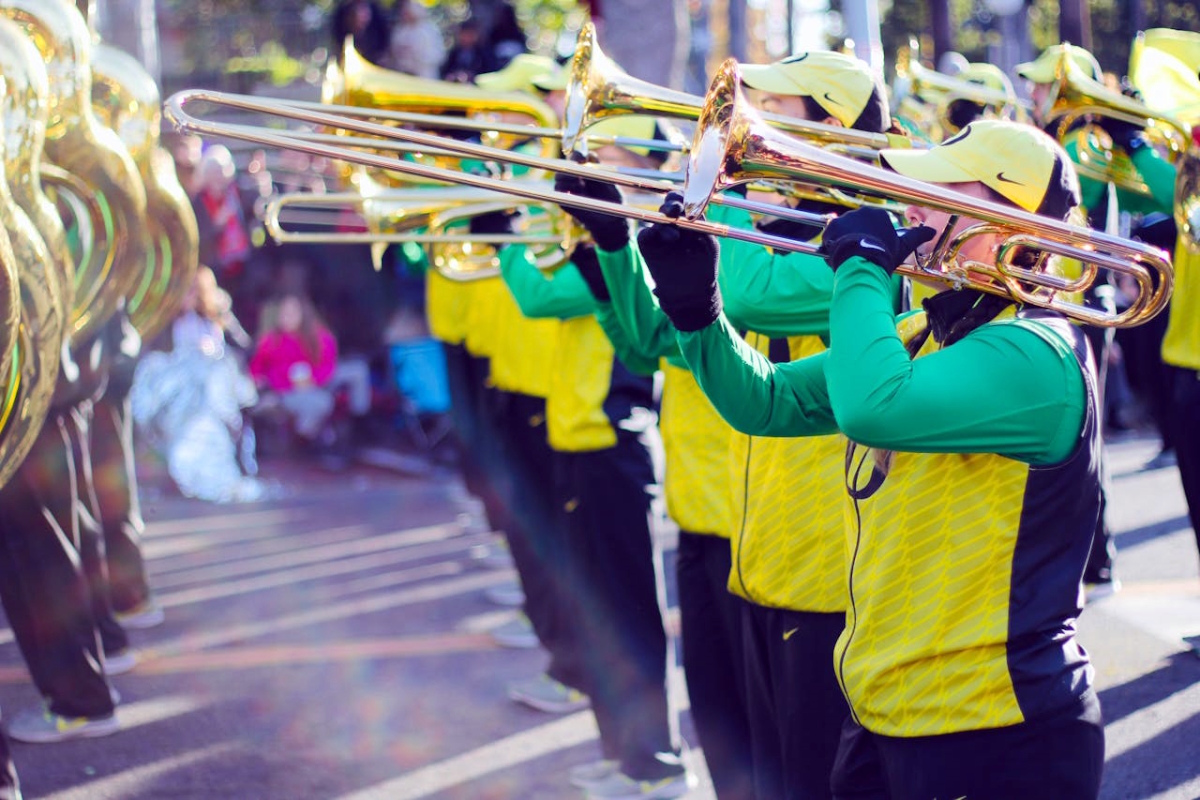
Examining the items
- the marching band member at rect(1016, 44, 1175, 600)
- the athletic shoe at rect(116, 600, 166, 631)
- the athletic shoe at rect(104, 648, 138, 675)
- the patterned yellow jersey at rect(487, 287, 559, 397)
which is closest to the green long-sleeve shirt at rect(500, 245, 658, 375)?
the patterned yellow jersey at rect(487, 287, 559, 397)

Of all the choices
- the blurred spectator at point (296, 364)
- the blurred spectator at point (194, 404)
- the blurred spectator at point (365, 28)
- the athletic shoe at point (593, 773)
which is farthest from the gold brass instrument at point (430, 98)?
the blurred spectator at point (365, 28)

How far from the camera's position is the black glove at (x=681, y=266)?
2422 mm

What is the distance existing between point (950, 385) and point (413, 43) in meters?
10.2

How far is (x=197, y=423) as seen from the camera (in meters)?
9.16

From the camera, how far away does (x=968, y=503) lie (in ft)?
7.71

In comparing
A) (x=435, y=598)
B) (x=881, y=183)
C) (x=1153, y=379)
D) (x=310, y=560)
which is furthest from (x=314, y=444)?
(x=881, y=183)

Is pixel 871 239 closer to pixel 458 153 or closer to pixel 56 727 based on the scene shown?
pixel 458 153

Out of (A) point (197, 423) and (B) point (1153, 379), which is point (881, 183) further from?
(A) point (197, 423)

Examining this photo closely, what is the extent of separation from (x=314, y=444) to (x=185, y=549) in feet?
7.22

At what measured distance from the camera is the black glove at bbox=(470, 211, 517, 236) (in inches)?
186

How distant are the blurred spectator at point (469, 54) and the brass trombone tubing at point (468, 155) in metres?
5.19

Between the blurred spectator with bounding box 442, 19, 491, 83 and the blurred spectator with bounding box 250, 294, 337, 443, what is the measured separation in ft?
6.22

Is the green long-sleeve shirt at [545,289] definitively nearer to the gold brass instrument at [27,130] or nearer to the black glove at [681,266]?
the gold brass instrument at [27,130]

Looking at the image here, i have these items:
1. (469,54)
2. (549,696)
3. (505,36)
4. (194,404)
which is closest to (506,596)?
(549,696)
